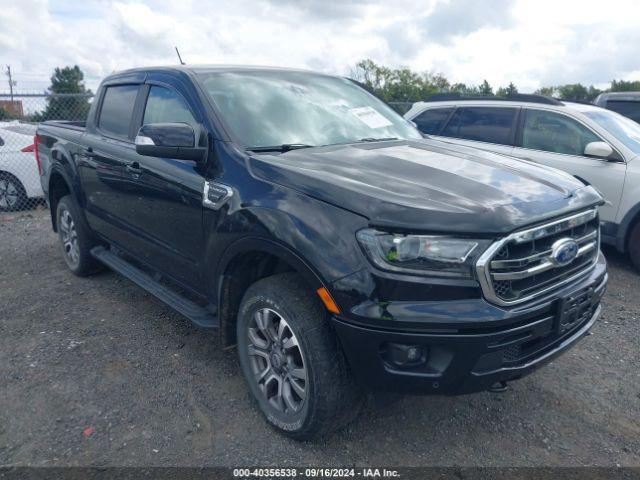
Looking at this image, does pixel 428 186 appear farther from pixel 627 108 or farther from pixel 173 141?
pixel 627 108

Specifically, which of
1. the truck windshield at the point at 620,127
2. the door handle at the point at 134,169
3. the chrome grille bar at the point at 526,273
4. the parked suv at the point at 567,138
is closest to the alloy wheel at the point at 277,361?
the chrome grille bar at the point at 526,273

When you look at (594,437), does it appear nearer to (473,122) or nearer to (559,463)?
(559,463)

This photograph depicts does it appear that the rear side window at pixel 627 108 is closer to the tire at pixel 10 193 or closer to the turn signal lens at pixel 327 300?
the turn signal lens at pixel 327 300

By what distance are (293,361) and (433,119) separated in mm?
5372

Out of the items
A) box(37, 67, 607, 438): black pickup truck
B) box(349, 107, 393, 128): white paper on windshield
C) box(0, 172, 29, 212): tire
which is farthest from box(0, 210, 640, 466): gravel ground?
box(0, 172, 29, 212): tire

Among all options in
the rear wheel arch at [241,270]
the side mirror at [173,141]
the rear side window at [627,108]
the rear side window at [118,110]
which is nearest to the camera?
the rear wheel arch at [241,270]

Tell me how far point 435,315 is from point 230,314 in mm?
1368

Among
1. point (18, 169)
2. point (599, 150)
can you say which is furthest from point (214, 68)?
point (18, 169)

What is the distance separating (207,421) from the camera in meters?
3.08

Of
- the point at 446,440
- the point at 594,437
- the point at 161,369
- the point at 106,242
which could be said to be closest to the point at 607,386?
the point at 594,437

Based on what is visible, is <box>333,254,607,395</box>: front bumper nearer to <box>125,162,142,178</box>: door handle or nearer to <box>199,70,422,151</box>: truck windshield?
<box>199,70,422,151</box>: truck windshield

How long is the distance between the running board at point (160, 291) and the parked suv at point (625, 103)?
766 cm

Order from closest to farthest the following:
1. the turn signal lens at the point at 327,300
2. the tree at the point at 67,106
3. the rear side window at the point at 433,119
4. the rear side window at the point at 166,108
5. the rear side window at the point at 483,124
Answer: the turn signal lens at the point at 327,300 → the rear side window at the point at 166,108 → the rear side window at the point at 483,124 → the rear side window at the point at 433,119 → the tree at the point at 67,106

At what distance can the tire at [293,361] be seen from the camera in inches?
101
